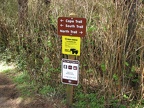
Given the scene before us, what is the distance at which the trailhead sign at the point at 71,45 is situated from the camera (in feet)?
11.0

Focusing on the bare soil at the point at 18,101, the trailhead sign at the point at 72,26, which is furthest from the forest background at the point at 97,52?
the trailhead sign at the point at 72,26

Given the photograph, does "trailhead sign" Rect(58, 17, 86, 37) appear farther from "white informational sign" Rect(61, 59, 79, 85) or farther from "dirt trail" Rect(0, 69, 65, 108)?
"dirt trail" Rect(0, 69, 65, 108)

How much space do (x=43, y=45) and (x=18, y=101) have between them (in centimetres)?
118

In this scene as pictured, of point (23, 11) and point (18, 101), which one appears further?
point (23, 11)

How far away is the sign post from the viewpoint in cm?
328

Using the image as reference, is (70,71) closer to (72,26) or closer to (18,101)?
(72,26)

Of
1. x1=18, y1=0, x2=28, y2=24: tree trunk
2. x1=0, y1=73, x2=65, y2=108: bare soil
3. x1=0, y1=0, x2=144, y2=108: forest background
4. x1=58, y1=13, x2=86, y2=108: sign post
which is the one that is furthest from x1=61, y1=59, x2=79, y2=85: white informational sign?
x1=18, y1=0, x2=28, y2=24: tree trunk

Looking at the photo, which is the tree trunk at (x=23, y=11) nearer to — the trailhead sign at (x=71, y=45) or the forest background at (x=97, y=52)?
the forest background at (x=97, y=52)

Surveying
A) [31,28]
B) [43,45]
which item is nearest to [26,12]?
[31,28]

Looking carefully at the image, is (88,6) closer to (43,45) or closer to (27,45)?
(43,45)

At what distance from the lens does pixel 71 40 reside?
11.1 ft

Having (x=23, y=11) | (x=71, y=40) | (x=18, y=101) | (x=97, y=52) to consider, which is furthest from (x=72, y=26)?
(x=23, y=11)

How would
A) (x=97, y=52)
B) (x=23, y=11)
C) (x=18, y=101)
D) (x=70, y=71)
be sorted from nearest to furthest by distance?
(x=70, y=71)
(x=97, y=52)
(x=18, y=101)
(x=23, y=11)

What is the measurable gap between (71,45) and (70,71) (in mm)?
410
